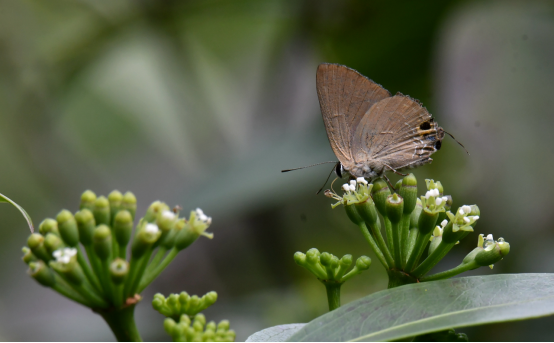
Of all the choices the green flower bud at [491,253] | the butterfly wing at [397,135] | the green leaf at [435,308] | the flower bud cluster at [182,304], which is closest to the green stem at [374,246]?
the green leaf at [435,308]

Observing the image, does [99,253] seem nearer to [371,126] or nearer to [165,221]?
[165,221]

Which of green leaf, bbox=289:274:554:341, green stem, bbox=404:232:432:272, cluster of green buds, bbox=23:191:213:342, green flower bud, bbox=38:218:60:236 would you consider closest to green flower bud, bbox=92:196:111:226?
cluster of green buds, bbox=23:191:213:342

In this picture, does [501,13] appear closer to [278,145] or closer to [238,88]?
[278,145]

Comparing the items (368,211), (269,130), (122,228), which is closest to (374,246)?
(368,211)

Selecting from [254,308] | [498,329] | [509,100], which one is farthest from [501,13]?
[254,308]

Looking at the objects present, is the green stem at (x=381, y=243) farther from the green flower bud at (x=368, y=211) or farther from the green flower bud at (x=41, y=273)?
the green flower bud at (x=41, y=273)
